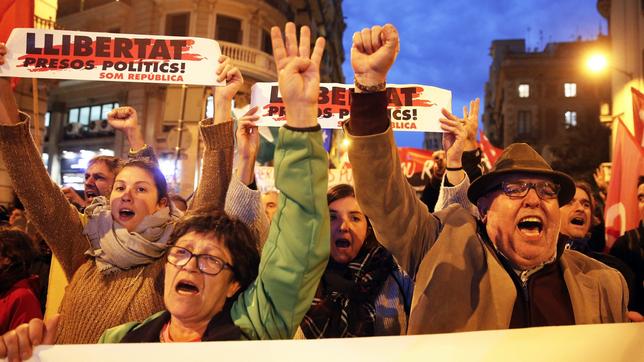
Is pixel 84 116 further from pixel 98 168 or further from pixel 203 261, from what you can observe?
pixel 203 261

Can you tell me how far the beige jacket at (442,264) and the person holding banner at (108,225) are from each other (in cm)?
79

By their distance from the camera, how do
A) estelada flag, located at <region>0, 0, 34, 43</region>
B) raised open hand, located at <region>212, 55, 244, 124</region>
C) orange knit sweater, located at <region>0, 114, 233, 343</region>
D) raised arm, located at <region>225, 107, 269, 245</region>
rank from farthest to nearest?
estelada flag, located at <region>0, 0, 34, 43</region>, raised open hand, located at <region>212, 55, 244, 124</region>, raised arm, located at <region>225, 107, 269, 245</region>, orange knit sweater, located at <region>0, 114, 233, 343</region>

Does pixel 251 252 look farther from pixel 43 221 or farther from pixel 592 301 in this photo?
pixel 592 301

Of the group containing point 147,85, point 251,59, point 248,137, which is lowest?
point 248,137

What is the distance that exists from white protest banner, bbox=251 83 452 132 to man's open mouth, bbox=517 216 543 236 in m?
1.29

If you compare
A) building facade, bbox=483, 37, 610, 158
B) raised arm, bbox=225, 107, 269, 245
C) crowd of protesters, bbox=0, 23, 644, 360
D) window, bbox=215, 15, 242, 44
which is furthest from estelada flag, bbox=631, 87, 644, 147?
building facade, bbox=483, 37, 610, 158

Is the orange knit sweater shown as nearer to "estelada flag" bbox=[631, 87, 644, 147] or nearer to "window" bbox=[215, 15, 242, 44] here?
"estelada flag" bbox=[631, 87, 644, 147]

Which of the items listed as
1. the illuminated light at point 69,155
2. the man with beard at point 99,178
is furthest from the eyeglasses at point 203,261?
the illuminated light at point 69,155

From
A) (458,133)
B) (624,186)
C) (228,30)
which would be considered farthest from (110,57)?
(228,30)

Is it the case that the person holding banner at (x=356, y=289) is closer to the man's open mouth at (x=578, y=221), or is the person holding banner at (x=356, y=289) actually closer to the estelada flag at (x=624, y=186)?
the man's open mouth at (x=578, y=221)

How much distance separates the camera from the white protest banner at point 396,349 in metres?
1.63

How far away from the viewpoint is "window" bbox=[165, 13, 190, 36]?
19.8 m

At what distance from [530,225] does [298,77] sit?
125 cm

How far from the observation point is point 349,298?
8.41ft
